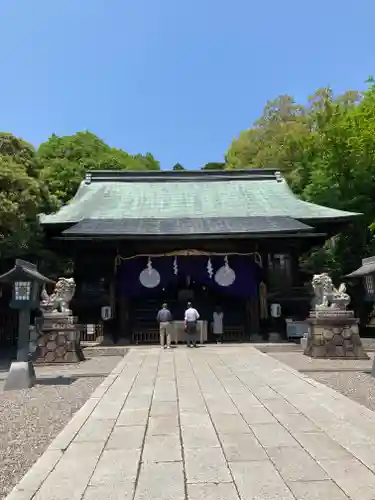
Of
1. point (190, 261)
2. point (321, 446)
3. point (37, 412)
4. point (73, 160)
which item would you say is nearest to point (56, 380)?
point (37, 412)

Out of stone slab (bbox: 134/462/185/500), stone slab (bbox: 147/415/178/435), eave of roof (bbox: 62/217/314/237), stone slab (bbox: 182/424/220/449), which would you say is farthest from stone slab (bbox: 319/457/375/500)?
eave of roof (bbox: 62/217/314/237)

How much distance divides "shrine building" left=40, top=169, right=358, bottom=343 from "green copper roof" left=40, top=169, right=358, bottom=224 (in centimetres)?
16

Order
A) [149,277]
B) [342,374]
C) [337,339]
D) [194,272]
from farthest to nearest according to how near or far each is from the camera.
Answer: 1. [194,272]
2. [149,277]
3. [337,339]
4. [342,374]

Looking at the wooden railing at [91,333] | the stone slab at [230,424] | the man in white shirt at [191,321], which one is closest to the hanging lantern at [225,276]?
the man in white shirt at [191,321]

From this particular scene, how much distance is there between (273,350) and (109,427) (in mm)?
9762

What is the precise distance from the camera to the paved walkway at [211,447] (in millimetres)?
3393

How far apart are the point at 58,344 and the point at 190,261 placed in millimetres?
6044

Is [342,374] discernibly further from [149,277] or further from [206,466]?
[149,277]

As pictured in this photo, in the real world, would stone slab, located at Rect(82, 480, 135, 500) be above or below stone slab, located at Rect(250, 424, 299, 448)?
below

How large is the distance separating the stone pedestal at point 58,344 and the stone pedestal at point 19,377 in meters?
3.67

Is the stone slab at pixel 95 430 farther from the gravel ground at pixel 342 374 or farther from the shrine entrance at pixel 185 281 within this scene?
the shrine entrance at pixel 185 281

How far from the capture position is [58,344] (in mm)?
12523

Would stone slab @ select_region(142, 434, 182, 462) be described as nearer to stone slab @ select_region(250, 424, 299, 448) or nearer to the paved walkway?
the paved walkway

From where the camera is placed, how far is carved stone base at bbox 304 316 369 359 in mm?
12117
